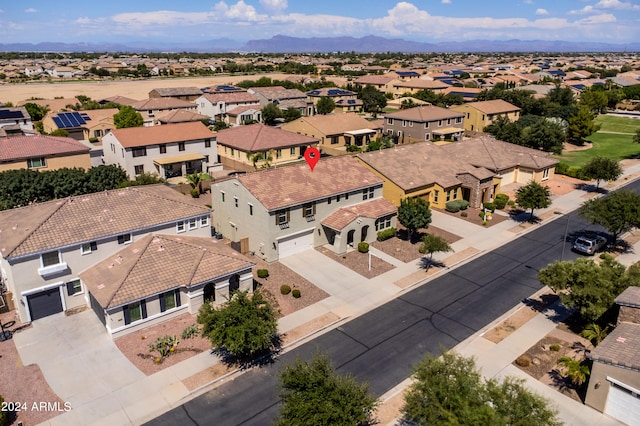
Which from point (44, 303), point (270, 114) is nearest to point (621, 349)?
point (44, 303)

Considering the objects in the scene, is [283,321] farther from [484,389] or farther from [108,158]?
[108,158]

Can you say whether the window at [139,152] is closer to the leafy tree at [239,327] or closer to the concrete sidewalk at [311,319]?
the concrete sidewalk at [311,319]

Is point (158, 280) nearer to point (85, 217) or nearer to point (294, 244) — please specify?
point (85, 217)

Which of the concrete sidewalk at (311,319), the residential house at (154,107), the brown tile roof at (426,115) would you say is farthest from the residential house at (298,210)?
the residential house at (154,107)

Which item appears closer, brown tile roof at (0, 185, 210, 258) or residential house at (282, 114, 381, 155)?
brown tile roof at (0, 185, 210, 258)

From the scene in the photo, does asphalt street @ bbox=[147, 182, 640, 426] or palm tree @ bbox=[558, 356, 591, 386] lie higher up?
palm tree @ bbox=[558, 356, 591, 386]

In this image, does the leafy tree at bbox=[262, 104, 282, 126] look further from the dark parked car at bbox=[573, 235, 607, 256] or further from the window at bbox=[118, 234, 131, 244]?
the dark parked car at bbox=[573, 235, 607, 256]

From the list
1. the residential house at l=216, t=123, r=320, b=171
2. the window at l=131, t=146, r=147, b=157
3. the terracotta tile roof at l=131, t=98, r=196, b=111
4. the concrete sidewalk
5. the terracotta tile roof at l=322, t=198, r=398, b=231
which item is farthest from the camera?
the terracotta tile roof at l=131, t=98, r=196, b=111

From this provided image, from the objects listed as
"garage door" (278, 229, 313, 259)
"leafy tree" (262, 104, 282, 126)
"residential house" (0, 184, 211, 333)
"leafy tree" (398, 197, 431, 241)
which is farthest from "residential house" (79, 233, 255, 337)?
"leafy tree" (262, 104, 282, 126)
